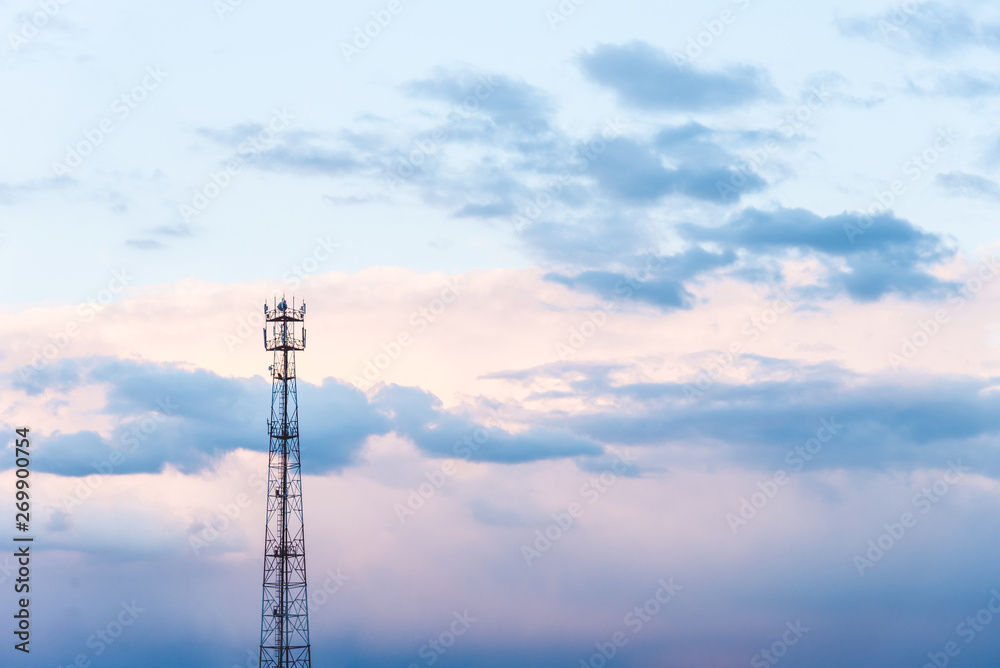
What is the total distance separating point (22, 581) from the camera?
4114 inches

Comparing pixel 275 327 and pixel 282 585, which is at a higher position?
pixel 275 327

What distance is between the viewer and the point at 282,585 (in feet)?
362

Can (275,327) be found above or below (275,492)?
above

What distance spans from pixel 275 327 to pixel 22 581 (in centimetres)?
2853

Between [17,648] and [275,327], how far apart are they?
32.9m

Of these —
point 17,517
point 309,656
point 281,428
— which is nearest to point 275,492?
point 281,428

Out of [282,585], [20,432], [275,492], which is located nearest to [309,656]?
[282,585]

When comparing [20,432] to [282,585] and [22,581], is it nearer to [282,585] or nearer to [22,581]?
[22,581]

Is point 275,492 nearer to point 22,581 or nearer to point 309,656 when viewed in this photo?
point 309,656

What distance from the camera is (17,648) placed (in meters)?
106

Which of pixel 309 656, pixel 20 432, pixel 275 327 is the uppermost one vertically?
pixel 275 327

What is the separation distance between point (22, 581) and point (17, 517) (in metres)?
6.80

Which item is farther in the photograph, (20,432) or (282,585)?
(282,585)

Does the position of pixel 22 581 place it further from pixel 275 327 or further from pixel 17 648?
pixel 275 327
